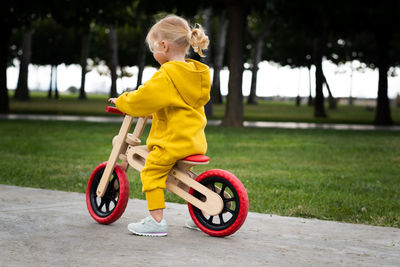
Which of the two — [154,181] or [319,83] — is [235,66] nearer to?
[319,83]

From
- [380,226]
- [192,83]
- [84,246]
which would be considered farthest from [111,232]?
[380,226]

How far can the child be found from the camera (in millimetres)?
4516

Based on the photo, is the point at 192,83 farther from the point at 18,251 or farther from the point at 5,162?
the point at 5,162

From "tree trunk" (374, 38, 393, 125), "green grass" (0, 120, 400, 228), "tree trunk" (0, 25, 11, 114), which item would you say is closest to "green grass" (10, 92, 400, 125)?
"tree trunk" (0, 25, 11, 114)

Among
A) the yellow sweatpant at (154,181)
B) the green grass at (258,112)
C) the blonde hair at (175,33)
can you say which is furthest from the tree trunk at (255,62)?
the yellow sweatpant at (154,181)

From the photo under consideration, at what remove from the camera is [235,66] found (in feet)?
65.9

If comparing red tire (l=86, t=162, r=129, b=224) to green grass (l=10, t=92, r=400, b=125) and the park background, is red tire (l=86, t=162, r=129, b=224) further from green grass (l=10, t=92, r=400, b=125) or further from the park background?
green grass (l=10, t=92, r=400, b=125)

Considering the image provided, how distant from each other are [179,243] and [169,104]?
3.13 feet

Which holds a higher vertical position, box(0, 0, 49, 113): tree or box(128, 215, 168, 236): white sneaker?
box(0, 0, 49, 113): tree

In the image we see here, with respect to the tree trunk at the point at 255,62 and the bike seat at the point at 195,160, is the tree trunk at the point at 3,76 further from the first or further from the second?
the tree trunk at the point at 255,62

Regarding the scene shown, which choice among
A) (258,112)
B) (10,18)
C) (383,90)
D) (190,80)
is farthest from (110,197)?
(258,112)

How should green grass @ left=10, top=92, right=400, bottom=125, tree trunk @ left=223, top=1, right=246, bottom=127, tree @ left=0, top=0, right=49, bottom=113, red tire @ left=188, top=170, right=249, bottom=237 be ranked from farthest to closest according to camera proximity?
green grass @ left=10, top=92, right=400, bottom=125, tree @ left=0, top=0, right=49, bottom=113, tree trunk @ left=223, top=1, right=246, bottom=127, red tire @ left=188, top=170, right=249, bottom=237

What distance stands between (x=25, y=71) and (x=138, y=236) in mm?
41313

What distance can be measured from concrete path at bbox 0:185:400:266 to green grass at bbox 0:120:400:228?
935 millimetres
